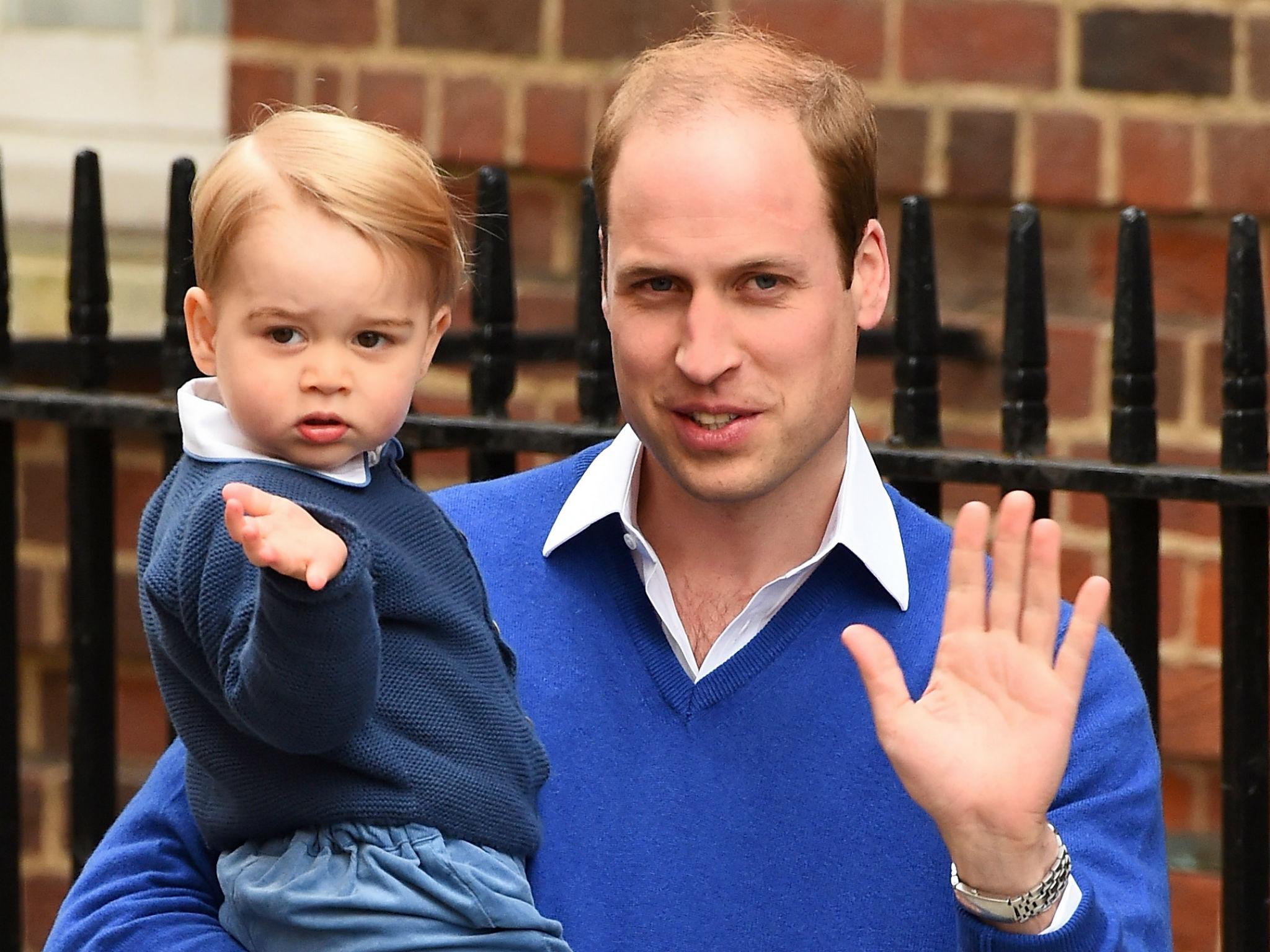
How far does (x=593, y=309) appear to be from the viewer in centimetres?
276

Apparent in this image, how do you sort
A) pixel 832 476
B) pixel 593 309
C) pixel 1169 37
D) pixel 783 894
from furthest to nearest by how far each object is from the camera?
pixel 1169 37 → pixel 593 309 → pixel 832 476 → pixel 783 894

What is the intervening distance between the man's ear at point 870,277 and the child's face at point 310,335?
596 millimetres

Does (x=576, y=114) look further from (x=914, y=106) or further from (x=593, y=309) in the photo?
(x=593, y=309)

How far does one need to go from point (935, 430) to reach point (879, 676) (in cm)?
82

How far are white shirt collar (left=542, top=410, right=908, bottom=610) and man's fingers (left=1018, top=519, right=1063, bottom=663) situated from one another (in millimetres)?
304

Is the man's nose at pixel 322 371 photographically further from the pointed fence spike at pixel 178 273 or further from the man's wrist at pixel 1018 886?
the pointed fence spike at pixel 178 273

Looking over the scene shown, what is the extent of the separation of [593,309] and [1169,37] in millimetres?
1087

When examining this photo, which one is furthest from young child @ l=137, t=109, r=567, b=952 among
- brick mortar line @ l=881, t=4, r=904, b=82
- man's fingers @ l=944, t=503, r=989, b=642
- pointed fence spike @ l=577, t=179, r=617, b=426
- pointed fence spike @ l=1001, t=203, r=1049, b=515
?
brick mortar line @ l=881, t=4, r=904, b=82

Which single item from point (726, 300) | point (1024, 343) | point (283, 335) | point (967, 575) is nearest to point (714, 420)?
point (726, 300)

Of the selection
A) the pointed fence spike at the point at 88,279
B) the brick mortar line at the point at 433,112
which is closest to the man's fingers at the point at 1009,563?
the pointed fence spike at the point at 88,279

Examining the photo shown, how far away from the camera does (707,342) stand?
2127 millimetres

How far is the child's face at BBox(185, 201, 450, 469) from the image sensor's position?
190 cm

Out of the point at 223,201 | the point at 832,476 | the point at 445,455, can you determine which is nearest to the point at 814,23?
the point at 445,455

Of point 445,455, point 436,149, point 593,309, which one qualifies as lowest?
point 445,455
